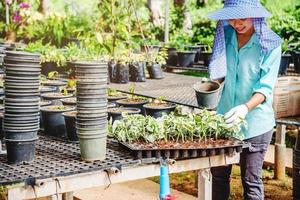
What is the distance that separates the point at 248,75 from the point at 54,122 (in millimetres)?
1108

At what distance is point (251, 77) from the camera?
2711 mm

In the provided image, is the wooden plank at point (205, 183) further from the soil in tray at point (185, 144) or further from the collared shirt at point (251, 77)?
the collared shirt at point (251, 77)

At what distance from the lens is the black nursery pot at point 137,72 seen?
579 centimetres

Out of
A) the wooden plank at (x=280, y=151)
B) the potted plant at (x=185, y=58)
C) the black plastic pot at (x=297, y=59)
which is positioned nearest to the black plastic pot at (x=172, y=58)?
the potted plant at (x=185, y=58)

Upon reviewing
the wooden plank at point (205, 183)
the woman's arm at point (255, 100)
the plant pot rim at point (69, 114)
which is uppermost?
the woman's arm at point (255, 100)

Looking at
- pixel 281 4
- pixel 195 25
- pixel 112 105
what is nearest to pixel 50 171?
pixel 112 105

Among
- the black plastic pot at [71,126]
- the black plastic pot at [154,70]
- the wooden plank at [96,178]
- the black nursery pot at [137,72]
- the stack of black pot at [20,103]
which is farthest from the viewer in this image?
the black plastic pot at [154,70]

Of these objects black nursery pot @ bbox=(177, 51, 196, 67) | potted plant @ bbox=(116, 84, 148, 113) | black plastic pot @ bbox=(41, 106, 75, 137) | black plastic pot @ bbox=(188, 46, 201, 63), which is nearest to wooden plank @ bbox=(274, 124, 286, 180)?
potted plant @ bbox=(116, 84, 148, 113)

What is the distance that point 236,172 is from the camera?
4629 mm

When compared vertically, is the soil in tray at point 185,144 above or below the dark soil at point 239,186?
above

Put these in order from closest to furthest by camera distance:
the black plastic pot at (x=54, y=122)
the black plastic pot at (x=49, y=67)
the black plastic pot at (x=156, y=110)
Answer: the black plastic pot at (x=54, y=122), the black plastic pot at (x=156, y=110), the black plastic pot at (x=49, y=67)

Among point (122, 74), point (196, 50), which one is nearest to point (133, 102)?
point (122, 74)

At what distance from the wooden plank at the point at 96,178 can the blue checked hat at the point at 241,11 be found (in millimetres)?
673

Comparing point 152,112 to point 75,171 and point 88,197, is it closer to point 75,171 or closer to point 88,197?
point 88,197
